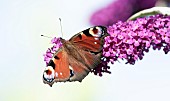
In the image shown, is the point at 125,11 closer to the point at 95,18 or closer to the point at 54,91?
the point at 95,18

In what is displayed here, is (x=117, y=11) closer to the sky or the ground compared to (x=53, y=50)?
closer to the sky

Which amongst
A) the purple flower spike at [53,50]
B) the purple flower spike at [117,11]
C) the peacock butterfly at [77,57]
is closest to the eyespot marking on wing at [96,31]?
the peacock butterfly at [77,57]

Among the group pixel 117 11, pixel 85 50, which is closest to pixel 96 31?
pixel 85 50

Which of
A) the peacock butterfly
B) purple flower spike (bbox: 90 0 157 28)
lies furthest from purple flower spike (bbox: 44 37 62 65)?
purple flower spike (bbox: 90 0 157 28)

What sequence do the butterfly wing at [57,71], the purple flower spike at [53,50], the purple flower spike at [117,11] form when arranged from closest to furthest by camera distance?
the butterfly wing at [57,71], the purple flower spike at [53,50], the purple flower spike at [117,11]

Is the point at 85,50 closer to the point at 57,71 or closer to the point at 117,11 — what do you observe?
the point at 57,71

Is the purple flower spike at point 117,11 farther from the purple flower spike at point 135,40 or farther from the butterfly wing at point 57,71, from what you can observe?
the butterfly wing at point 57,71
